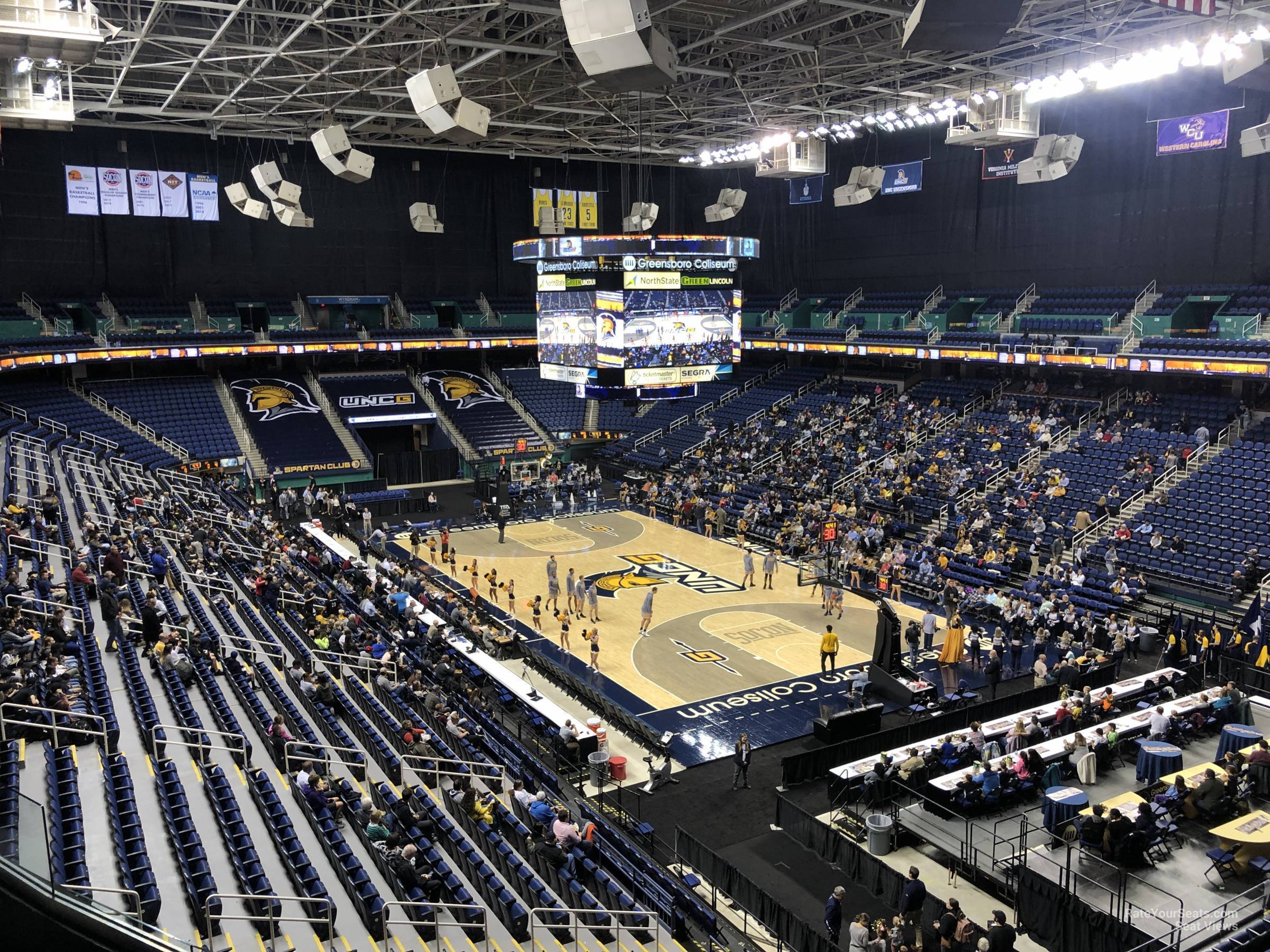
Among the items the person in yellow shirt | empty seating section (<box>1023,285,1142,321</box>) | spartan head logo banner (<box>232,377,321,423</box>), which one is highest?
empty seating section (<box>1023,285,1142,321</box>)

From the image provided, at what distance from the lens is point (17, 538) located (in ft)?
59.8

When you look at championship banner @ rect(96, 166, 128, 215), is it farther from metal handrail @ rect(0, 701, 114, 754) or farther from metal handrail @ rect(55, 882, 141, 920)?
metal handrail @ rect(55, 882, 141, 920)

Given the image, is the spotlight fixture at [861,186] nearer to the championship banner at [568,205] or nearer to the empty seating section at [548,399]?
the empty seating section at [548,399]

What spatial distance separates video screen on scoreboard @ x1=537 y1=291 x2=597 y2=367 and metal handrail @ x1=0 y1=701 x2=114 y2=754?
15.8 m

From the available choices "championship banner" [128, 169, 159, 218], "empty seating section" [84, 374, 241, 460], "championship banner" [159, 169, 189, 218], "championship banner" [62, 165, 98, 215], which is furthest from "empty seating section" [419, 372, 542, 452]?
"championship banner" [62, 165, 98, 215]

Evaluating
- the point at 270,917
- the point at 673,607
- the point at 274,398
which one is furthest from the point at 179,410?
the point at 270,917

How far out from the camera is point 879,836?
1383 cm

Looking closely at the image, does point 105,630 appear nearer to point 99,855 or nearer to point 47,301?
point 99,855

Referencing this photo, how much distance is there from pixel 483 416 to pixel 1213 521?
30.1m

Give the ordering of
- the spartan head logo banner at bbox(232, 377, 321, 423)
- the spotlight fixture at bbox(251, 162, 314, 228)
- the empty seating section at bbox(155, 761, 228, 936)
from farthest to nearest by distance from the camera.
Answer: the spartan head logo banner at bbox(232, 377, 321, 423)
the spotlight fixture at bbox(251, 162, 314, 228)
the empty seating section at bbox(155, 761, 228, 936)

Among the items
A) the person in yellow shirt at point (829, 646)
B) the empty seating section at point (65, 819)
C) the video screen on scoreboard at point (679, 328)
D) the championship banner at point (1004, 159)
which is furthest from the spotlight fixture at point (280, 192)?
the championship banner at point (1004, 159)

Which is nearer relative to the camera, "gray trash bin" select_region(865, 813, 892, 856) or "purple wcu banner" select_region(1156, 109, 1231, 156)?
"gray trash bin" select_region(865, 813, 892, 856)

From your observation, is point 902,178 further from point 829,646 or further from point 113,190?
point 113,190

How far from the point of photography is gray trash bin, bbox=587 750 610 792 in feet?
51.8
